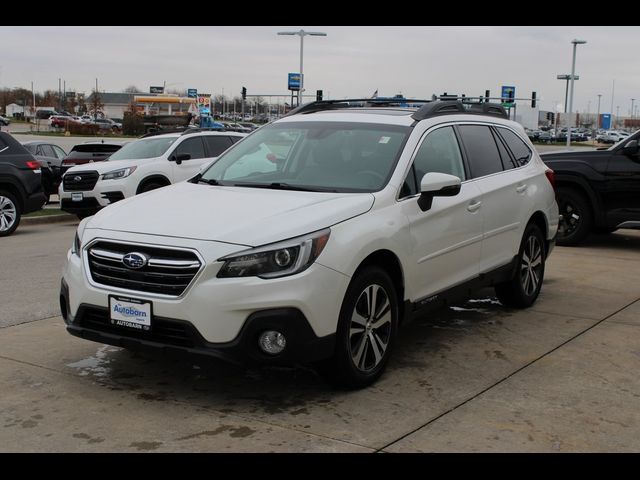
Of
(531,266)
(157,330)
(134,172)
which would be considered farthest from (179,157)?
(157,330)

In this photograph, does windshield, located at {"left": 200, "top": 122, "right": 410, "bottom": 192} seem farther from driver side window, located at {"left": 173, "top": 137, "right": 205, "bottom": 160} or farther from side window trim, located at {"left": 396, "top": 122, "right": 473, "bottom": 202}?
driver side window, located at {"left": 173, "top": 137, "right": 205, "bottom": 160}

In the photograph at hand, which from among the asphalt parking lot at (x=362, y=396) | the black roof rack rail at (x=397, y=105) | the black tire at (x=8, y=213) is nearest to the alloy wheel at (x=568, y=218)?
the asphalt parking lot at (x=362, y=396)

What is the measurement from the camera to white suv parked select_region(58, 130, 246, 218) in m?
14.2

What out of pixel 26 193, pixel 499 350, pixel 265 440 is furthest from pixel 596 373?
pixel 26 193

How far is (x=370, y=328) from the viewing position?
191 inches

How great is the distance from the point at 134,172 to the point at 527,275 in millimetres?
8945

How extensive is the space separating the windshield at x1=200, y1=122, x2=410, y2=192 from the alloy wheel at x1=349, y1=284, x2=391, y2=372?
0.76 meters

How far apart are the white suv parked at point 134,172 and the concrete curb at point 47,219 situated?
69cm

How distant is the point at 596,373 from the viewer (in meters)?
5.36

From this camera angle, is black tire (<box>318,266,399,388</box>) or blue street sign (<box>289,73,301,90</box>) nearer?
black tire (<box>318,266,399,388</box>)

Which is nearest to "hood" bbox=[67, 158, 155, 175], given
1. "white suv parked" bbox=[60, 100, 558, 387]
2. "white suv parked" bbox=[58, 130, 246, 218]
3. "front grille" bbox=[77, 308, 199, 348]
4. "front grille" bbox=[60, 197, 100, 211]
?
"white suv parked" bbox=[58, 130, 246, 218]

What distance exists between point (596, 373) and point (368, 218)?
78.7 inches

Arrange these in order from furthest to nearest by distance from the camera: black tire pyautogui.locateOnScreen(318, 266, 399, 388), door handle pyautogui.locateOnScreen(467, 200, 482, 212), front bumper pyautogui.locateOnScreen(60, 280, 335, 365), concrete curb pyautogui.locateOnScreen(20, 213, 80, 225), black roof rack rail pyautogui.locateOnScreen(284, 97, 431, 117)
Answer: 1. concrete curb pyautogui.locateOnScreen(20, 213, 80, 225)
2. black roof rack rail pyautogui.locateOnScreen(284, 97, 431, 117)
3. door handle pyautogui.locateOnScreen(467, 200, 482, 212)
4. black tire pyautogui.locateOnScreen(318, 266, 399, 388)
5. front bumper pyautogui.locateOnScreen(60, 280, 335, 365)
